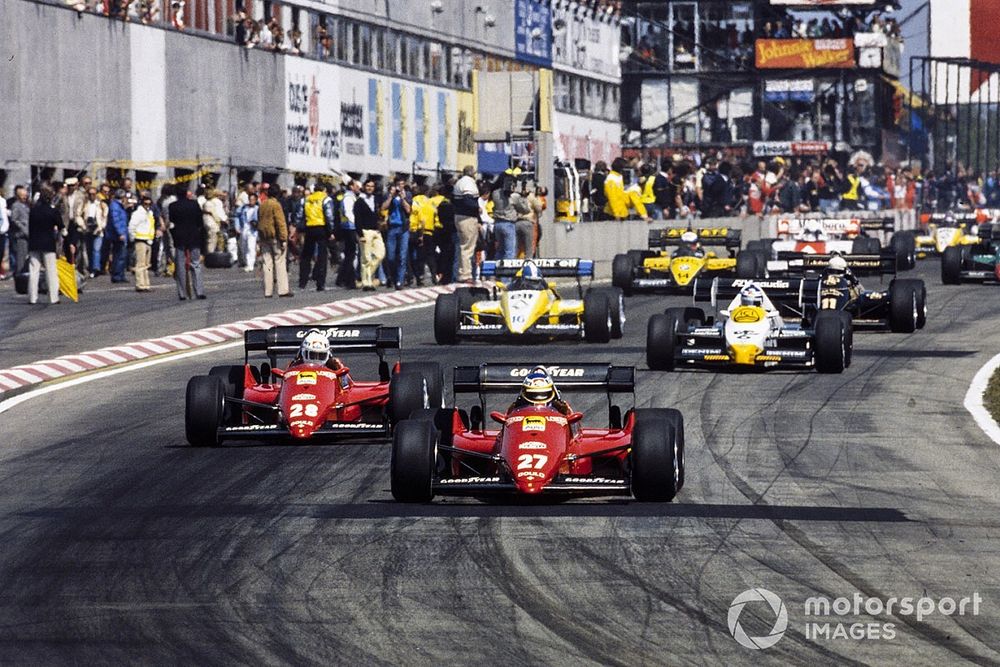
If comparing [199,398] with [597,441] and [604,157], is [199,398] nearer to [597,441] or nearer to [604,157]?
[597,441]

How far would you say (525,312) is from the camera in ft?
77.5

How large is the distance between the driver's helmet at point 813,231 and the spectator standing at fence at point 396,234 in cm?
954

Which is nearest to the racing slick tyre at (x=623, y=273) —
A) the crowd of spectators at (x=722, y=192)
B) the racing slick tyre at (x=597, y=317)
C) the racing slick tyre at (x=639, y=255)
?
the racing slick tyre at (x=639, y=255)

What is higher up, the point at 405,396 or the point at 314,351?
the point at 314,351

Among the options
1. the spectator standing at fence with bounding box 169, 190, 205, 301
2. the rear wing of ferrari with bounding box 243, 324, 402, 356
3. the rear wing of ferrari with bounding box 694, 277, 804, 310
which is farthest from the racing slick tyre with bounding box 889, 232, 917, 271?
the rear wing of ferrari with bounding box 243, 324, 402, 356

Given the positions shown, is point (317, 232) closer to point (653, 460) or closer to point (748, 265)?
point (748, 265)

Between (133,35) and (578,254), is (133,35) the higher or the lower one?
the higher one

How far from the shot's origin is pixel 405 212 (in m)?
32.7

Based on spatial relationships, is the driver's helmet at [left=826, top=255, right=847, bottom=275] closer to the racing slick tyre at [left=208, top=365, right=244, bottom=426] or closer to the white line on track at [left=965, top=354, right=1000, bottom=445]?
the white line on track at [left=965, top=354, right=1000, bottom=445]

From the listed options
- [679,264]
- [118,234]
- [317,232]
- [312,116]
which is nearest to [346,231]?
[317,232]

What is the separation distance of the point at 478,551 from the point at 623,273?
2044 cm

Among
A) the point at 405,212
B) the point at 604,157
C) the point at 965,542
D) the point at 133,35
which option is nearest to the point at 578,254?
the point at 405,212

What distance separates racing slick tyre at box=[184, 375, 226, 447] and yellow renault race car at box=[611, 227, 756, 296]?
Answer: 15718mm

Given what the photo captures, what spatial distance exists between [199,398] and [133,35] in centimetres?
2890
